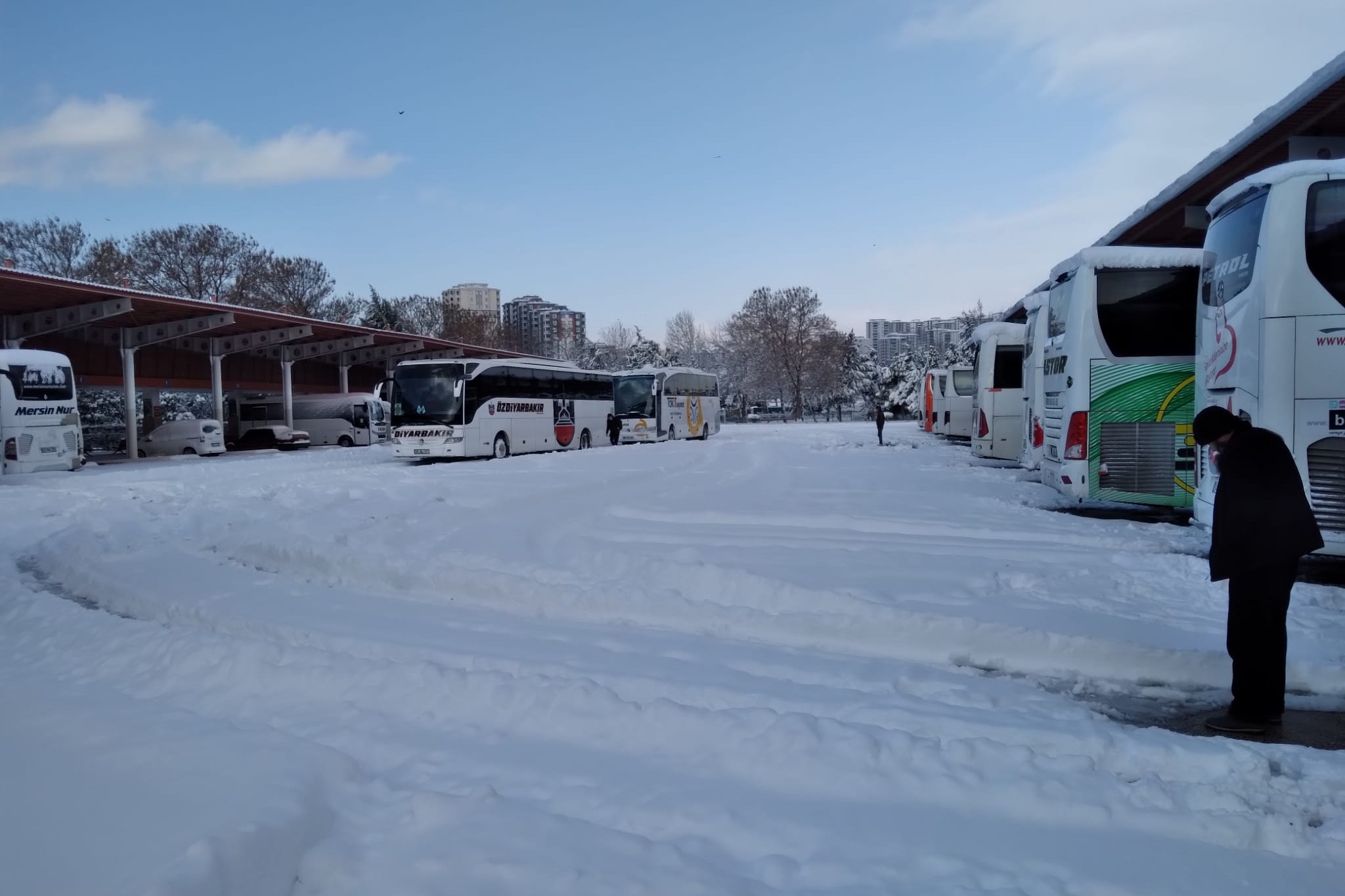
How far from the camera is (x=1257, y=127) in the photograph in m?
10.7

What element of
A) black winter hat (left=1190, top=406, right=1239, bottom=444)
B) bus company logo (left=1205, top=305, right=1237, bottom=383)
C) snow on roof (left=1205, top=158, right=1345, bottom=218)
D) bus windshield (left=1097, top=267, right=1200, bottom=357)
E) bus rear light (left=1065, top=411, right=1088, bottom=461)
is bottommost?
bus rear light (left=1065, top=411, right=1088, bottom=461)

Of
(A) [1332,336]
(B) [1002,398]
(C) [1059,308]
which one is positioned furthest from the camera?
(B) [1002,398]

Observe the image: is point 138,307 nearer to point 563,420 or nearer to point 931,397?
point 563,420

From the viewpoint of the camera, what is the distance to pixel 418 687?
4684 millimetres

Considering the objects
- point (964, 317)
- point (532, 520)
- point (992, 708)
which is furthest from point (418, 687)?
point (964, 317)

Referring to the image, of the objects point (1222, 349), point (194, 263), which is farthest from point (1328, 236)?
point (194, 263)

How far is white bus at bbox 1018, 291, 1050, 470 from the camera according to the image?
1327cm

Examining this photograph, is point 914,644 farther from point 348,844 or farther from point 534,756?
point 348,844

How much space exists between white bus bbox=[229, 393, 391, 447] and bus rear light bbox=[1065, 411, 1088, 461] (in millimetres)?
31074

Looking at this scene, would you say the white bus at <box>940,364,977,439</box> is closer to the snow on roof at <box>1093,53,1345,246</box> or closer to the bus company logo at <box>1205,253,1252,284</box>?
the snow on roof at <box>1093,53,1345,246</box>

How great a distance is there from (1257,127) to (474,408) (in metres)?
18.3

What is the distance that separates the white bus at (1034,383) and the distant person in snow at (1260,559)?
8.47 m

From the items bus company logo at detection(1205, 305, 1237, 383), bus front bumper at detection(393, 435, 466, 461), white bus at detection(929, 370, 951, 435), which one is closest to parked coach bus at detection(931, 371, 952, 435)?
white bus at detection(929, 370, 951, 435)

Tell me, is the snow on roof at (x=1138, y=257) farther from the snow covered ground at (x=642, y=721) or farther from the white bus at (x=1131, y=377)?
the snow covered ground at (x=642, y=721)
